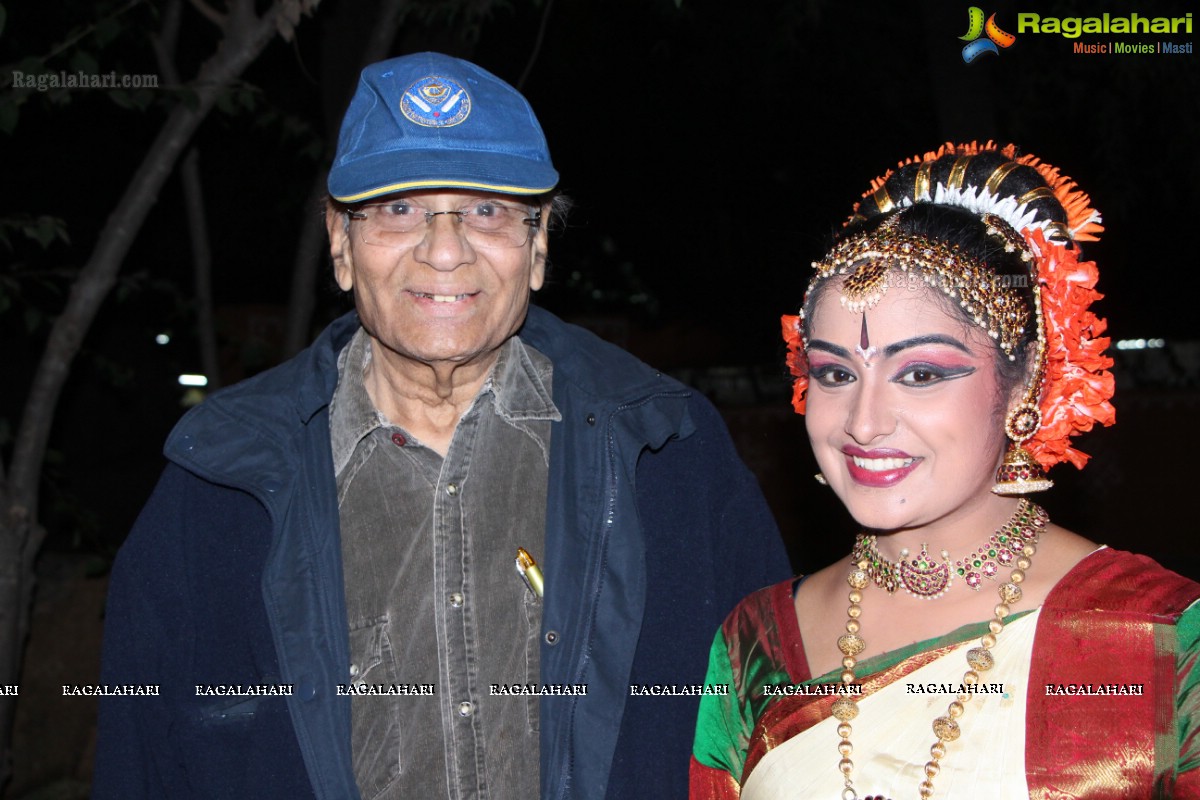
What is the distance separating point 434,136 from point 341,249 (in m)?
0.37

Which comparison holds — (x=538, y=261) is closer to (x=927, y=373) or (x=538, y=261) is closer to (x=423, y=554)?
(x=423, y=554)

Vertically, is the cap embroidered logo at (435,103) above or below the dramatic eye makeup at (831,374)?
above

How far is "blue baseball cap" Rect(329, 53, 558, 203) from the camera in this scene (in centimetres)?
211

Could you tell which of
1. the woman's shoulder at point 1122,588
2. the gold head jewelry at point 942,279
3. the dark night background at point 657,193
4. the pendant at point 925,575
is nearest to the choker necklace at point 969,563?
the pendant at point 925,575

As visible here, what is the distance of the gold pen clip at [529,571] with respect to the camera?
2195 millimetres

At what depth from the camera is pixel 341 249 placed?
2330 millimetres

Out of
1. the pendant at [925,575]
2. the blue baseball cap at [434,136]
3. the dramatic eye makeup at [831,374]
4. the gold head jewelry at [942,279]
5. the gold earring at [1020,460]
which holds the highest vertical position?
the blue baseball cap at [434,136]

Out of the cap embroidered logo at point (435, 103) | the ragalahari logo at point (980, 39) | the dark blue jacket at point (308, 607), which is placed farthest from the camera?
the ragalahari logo at point (980, 39)

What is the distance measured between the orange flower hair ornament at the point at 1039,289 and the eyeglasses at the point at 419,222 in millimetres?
674

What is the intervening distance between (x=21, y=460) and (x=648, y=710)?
2.45 metres

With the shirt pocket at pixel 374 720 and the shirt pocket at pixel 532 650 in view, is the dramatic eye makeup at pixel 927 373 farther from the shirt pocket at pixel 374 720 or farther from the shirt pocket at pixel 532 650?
the shirt pocket at pixel 374 720

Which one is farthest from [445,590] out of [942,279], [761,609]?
[942,279]
